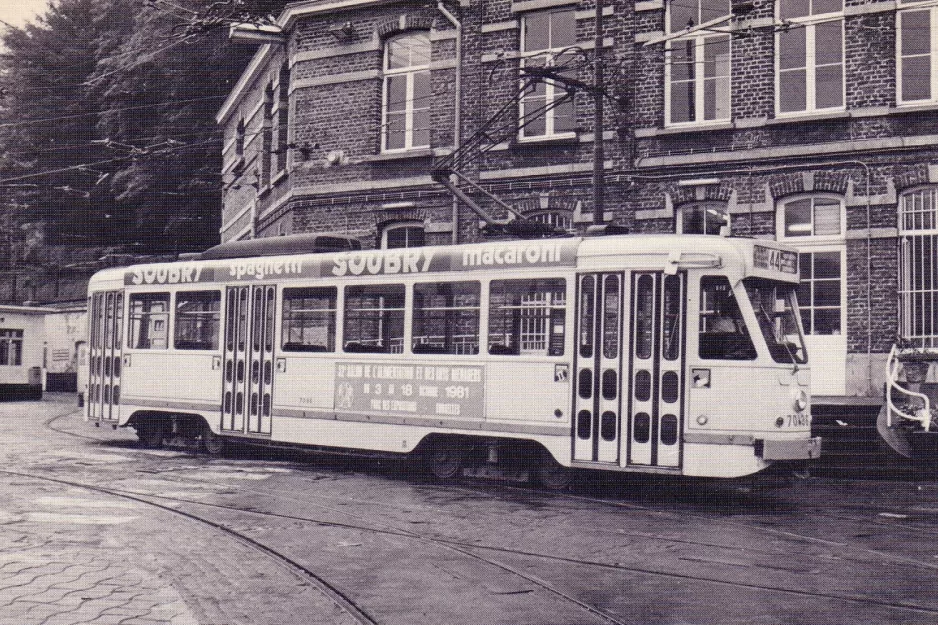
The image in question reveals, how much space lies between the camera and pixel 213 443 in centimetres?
1605

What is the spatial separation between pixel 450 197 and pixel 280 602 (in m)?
14.7

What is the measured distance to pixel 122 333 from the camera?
17.3 meters

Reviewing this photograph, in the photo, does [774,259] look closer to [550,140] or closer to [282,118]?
[550,140]

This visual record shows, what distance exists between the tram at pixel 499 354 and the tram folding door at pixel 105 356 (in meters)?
0.91

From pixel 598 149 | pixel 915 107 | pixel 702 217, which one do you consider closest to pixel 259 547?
pixel 598 149

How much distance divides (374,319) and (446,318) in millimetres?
1263

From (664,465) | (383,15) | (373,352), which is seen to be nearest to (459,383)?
(373,352)

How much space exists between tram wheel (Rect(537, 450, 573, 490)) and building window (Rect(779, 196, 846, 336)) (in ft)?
22.8

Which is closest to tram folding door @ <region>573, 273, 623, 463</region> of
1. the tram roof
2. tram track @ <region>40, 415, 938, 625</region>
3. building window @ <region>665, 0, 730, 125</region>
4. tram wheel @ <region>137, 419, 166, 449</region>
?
the tram roof

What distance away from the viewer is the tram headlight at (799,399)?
11219 millimetres

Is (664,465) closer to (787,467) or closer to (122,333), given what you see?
(787,467)

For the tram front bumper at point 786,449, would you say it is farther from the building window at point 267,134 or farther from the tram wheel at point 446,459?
the building window at point 267,134

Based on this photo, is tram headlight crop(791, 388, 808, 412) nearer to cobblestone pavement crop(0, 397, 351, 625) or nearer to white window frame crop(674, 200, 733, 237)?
cobblestone pavement crop(0, 397, 351, 625)

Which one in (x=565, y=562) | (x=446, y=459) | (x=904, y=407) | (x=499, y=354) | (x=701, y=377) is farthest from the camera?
(x=904, y=407)
